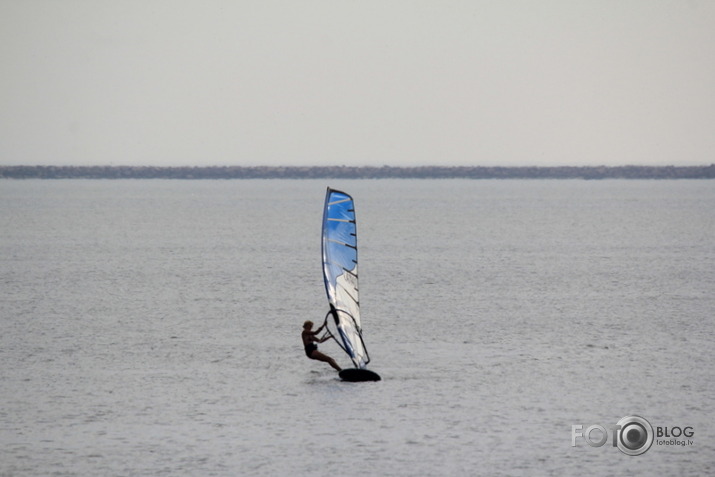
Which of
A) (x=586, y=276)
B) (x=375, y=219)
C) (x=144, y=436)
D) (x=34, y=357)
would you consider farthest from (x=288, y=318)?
(x=375, y=219)

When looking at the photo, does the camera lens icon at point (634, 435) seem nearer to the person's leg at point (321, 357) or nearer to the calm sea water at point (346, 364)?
the calm sea water at point (346, 364)

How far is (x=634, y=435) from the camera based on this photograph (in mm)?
25516

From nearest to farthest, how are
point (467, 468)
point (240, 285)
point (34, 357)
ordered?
point (467, 468)
point (34, 357)
point (240, 285)

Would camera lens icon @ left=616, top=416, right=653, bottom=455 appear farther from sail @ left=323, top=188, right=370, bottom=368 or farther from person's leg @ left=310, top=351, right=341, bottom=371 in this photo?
person's leg @ left=310, top=351, right=341, bottom=371

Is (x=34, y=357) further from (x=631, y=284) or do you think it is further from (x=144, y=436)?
(x=631, y=284)

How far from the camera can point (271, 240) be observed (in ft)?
306

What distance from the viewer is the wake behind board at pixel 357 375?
30.1 meters

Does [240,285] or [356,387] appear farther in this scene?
[240,285]

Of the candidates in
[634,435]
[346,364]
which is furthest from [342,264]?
[634,435]

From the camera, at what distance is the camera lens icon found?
24558 mm

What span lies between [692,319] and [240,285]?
21852 mm

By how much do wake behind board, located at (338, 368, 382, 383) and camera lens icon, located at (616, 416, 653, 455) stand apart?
6619 millimetres

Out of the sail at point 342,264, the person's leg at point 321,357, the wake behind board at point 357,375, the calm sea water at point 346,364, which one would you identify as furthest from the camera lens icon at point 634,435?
the person's leg at point 321,357

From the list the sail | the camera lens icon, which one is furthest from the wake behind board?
the camera lens icon
